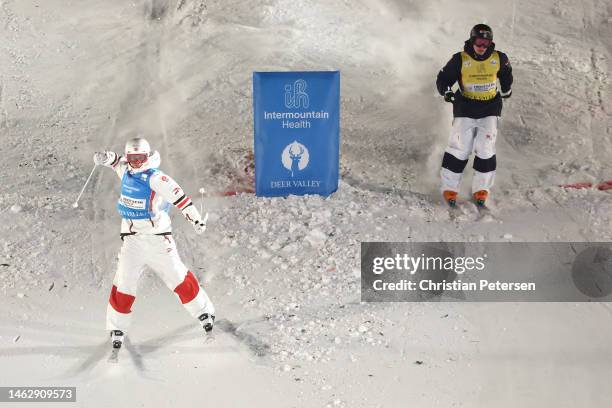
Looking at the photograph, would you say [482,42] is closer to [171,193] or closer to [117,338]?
[171,193]

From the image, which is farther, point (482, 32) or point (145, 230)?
point (482, 32)

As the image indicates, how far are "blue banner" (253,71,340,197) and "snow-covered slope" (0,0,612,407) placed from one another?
0.26 metres

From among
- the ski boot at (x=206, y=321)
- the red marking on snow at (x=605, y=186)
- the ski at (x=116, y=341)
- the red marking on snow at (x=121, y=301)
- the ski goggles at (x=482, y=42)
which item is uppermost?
the ski goggles at (x=482, y=42)

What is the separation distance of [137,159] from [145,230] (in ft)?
1.69

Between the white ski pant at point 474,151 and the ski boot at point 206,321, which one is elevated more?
the white ski pant at point 474,151

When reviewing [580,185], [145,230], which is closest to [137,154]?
[145,230]

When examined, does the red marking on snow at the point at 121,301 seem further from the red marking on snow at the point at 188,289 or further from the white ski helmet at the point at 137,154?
the white ski helmet at the point at 137,154

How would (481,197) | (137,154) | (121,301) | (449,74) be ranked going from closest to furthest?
(137,154) → (121,301) → (449,74) → (481,197)

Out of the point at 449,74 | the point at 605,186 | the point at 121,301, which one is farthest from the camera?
the point at 605,186

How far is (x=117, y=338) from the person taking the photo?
6695 millimetres

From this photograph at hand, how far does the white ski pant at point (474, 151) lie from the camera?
8.63m

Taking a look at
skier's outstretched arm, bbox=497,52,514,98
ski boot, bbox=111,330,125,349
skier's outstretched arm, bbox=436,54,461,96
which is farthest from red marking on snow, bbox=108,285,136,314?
skier's outstretched arm, bbox=497,52,514,98
